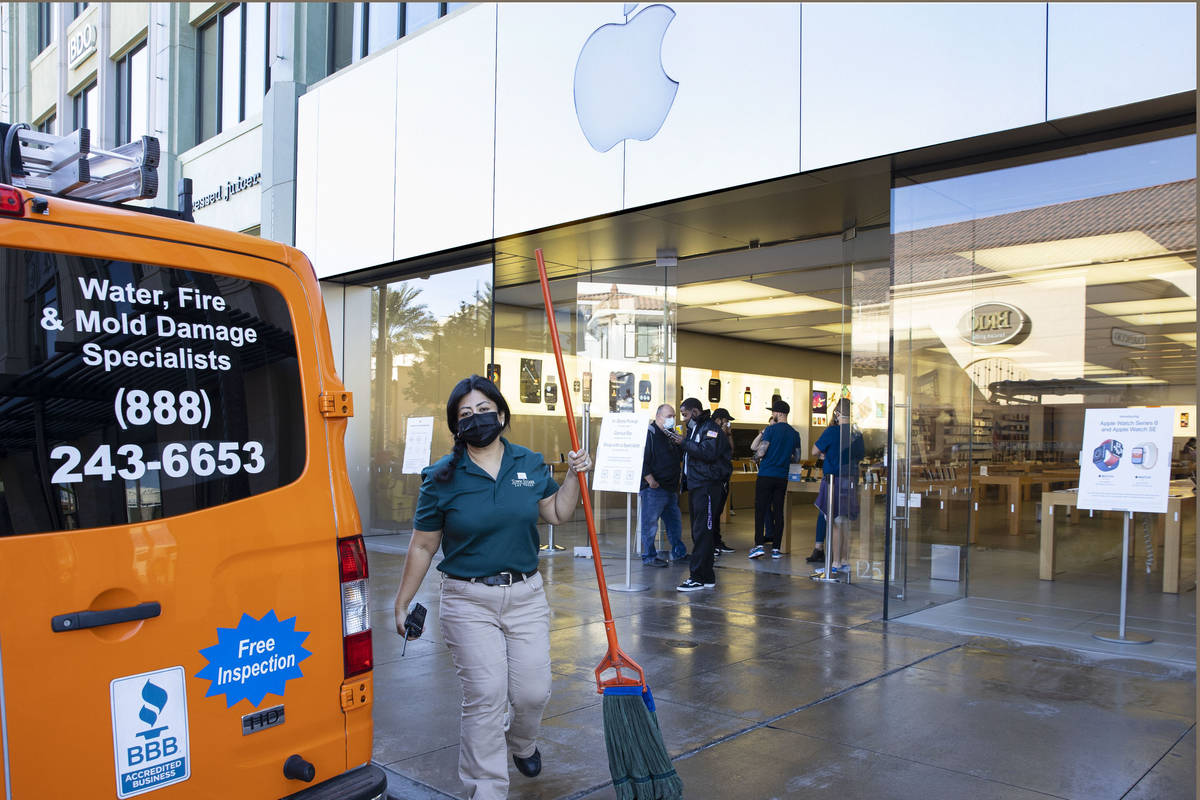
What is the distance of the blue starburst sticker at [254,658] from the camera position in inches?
109

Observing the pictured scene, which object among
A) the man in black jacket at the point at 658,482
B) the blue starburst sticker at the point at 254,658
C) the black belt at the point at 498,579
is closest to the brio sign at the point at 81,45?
the man in black jacket at the point at 658,482

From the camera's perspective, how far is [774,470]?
11.5 meters

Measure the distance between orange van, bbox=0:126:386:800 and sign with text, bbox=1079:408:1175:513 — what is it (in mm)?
5875

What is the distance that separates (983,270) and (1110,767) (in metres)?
4.97

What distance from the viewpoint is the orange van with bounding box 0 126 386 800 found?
2.43 metres

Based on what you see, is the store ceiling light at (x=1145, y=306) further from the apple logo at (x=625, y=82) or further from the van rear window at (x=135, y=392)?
the van rear window at (x=135, y=392)

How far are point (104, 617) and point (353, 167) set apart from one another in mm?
11034

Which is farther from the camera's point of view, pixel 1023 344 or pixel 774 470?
pixel 774 470

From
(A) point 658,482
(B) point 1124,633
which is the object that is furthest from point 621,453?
(B) point 1124,633

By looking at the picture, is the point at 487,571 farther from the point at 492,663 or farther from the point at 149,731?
the point at 149,731

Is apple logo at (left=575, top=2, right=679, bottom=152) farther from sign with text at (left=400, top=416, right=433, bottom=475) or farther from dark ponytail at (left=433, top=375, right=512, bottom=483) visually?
dark ponytail at (left=433, top=375, right=512, bottom=483)

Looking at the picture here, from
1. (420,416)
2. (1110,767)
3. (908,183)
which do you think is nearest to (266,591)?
(1110,767)

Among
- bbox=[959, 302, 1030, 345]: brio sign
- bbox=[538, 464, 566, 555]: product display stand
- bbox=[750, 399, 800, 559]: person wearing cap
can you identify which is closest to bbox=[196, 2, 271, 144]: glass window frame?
bbox=[538, 464, 566, 555]: product display stand

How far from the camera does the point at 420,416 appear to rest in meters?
12.9
